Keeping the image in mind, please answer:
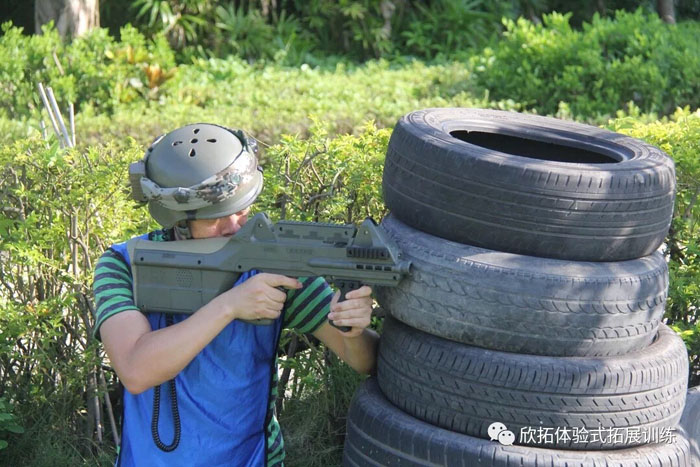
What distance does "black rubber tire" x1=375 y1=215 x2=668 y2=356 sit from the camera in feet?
10.4

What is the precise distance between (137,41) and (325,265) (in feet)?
27.5

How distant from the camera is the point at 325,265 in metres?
3.13

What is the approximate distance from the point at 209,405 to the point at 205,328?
34 centimetres

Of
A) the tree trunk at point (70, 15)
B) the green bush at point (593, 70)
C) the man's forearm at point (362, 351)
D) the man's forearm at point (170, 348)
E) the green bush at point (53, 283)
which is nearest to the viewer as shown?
the man's forearm at point (170, 348)

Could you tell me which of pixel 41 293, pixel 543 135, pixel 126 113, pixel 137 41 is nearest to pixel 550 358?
pixel 543 135

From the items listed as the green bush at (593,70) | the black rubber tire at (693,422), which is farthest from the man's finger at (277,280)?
the green bush at (593,70)

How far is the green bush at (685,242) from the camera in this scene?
4.34 meters

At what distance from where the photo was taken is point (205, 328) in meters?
3.04

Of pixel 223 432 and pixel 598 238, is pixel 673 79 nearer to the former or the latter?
pixel 598 238

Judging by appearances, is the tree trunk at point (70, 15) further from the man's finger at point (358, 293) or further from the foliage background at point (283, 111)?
the man's finger at point (358, 293)

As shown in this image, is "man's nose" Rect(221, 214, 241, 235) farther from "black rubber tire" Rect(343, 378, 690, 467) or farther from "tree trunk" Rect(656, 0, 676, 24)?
"tree trunk" Rect(656, 0, 676, 24)

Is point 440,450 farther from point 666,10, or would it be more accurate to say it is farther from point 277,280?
point 666,10

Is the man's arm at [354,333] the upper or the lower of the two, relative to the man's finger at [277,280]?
lower

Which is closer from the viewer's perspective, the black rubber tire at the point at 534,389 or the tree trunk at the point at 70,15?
the black rubber tire at the point at 534,389
